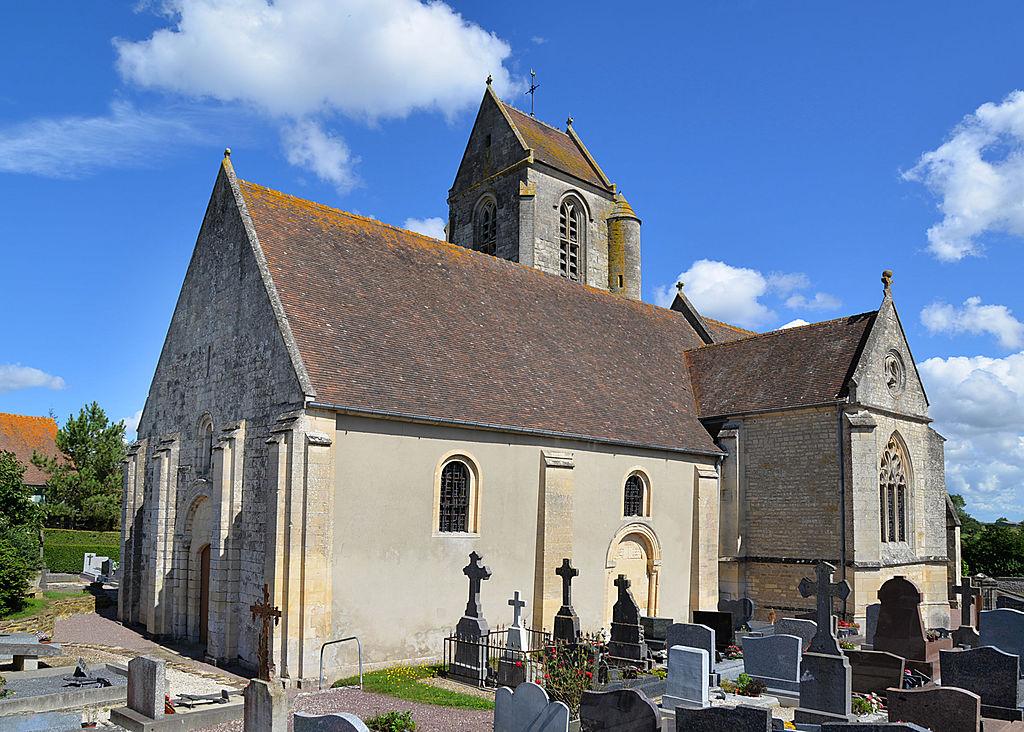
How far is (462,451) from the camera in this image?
19.1 metres

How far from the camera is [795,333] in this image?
27141 mm

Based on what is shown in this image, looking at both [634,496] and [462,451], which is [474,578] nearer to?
[462,451]

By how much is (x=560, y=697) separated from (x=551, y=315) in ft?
47.3

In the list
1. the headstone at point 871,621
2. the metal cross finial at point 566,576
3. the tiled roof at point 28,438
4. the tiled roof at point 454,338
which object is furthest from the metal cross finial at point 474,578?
the tiled roof at point 28,438

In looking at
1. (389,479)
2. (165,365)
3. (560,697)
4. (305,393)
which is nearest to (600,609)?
(389,479)

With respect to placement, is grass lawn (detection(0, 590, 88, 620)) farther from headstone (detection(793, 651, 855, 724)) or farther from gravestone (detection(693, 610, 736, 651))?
headstone (detection(793, 651, 855, 724))

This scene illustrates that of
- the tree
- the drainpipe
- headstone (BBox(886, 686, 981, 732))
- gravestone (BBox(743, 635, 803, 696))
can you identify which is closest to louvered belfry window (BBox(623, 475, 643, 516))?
the drainpipe

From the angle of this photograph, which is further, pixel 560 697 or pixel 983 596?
pixel 983 596

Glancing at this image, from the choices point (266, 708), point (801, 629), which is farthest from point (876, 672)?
point (266, 708)

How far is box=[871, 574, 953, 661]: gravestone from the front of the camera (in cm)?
1598

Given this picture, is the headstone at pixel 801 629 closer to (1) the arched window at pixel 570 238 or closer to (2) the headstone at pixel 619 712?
(2) the headstone at pixel 619 712

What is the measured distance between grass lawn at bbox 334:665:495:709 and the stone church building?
1.78 ft

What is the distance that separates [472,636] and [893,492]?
15.1m

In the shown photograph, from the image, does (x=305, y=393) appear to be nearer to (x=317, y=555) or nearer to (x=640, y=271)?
(x=317, y=555)
